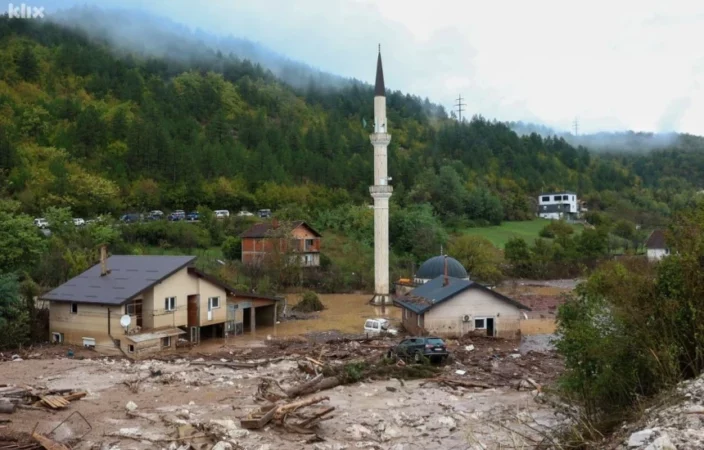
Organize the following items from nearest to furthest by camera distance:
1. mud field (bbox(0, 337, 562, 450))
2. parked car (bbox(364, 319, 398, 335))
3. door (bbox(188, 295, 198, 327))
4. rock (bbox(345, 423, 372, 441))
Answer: mud field (bbox(0, 337, 562, 450))
rock (bbox(345, 423, 372, 441))
door (bbox(188, 295, 198, 327))
parked car (bbox(364, 319, 398, 335))

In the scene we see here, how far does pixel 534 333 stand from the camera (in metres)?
32.6

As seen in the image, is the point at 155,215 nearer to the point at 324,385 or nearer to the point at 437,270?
the point at 437,270

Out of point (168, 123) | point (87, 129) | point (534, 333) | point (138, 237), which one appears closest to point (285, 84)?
point (168, 123)

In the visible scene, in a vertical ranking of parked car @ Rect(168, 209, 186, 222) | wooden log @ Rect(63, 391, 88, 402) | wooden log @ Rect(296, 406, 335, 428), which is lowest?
wooden log @ Rect(63, 391, 88, 402)

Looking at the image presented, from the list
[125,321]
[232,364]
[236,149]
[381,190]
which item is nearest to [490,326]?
[232,364]

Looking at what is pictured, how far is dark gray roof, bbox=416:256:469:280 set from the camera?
43.2 meters

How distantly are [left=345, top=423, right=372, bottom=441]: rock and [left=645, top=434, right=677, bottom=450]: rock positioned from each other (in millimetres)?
7290

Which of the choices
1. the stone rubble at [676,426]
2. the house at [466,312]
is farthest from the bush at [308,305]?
the stone rubble at [676,426]

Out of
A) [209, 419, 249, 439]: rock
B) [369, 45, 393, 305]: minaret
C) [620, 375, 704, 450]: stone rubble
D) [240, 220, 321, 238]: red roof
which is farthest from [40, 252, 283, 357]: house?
[240, 220, 321, 238]: red roof

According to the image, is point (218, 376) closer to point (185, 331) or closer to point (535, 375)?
point (185, 331)

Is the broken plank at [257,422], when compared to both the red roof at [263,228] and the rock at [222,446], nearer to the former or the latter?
the rock at [222,446]

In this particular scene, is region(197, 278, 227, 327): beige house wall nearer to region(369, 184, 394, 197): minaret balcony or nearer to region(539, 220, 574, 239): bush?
region(369, 184, 394, 197): minaret balcony

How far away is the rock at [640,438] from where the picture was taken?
795cm

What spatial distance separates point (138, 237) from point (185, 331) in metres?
34.6
